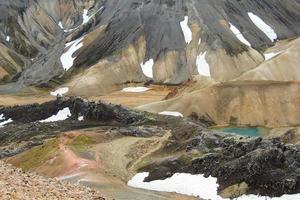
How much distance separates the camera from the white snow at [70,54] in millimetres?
Result: 176350

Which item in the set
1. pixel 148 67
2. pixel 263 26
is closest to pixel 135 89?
pixel 148 67

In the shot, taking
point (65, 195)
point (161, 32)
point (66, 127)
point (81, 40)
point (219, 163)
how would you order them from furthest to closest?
point (81, 40) → point (161, 32) → point (66, 127) → point (219, 163) → point (65, 195)

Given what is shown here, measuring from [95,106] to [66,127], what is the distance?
549 cm

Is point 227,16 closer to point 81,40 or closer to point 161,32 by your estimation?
point 161,32

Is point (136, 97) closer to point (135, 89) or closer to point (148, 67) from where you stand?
point (135, 89)

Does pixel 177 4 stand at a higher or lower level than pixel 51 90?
higher

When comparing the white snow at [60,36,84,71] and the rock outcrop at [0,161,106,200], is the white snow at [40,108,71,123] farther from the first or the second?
the white snow at [60,36,84,71]

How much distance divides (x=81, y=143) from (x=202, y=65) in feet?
318

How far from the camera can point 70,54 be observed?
18325cm

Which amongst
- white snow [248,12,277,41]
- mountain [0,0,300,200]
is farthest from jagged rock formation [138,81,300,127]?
white snow [248,12,277,41]

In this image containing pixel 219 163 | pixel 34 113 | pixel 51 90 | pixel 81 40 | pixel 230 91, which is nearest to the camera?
Result: pixel 219 163

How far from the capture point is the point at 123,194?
39969 millimetres

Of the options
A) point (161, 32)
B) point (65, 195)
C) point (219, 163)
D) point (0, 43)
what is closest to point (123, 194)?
point (219, 163)

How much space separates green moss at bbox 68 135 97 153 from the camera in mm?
59162
